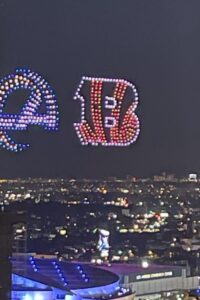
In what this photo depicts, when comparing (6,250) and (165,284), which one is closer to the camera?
(6,250)

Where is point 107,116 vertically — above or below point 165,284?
above

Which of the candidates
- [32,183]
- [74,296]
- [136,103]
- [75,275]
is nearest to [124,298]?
[75,275]

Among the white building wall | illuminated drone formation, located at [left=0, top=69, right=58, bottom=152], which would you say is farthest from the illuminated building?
the white building wall

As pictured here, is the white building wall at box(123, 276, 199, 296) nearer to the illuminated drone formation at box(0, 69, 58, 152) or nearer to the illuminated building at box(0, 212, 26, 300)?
the illuminated building at box(0, 212, 26, 300)

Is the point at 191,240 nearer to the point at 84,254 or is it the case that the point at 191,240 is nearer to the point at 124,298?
the point at 84,254

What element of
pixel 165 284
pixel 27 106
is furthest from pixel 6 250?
pixel 165 284

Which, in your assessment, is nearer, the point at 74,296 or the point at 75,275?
the point at 74,296

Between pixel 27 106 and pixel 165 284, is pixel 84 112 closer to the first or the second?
pixel 27 106
